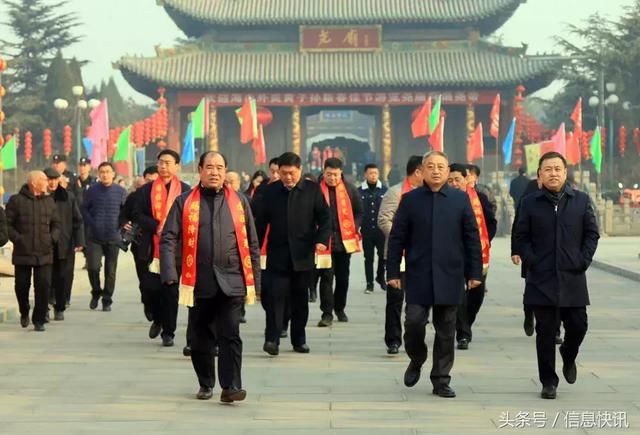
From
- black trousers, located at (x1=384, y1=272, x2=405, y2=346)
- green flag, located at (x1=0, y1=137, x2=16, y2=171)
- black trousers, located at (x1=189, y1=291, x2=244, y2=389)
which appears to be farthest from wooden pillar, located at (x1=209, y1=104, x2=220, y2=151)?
black trousers, located at (x1=189, y1=291, x2=244, y2=389)

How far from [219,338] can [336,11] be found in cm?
4427

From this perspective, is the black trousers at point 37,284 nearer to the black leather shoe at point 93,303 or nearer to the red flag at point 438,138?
the black leather shoe at point 93,303

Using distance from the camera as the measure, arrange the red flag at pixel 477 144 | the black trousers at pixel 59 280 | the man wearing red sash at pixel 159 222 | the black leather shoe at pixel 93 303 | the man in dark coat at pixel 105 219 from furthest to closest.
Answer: the red flag at pixel 477 144, the black leather shoe at pixel 93 303, the man in dark coat at pixel 105 219, the black trousers at pixel 59 280, the man wearing red sash at pixel 159 222

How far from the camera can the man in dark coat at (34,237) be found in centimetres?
1269

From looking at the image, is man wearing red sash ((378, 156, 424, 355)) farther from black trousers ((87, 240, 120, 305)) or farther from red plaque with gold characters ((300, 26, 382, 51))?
red plaque with gold characters ((300, 26, 382, 51))

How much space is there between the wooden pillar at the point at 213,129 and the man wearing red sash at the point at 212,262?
1559 inches

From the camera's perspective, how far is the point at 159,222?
1159cm

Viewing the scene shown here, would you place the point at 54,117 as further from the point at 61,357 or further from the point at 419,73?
the point at 61,357

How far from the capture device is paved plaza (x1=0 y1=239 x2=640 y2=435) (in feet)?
24.7

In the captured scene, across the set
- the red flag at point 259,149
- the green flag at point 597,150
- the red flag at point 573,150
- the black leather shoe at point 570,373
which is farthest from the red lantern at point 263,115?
the black leather shoe at point 570,373

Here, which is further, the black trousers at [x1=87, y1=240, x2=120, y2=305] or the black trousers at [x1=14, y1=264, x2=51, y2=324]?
the black trousers at [x1=87, y1=240, x2=120, y2=305]

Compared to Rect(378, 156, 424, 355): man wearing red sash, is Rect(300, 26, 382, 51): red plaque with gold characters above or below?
above

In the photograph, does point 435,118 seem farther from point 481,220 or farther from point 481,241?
point 481,241

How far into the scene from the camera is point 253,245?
8648mm
